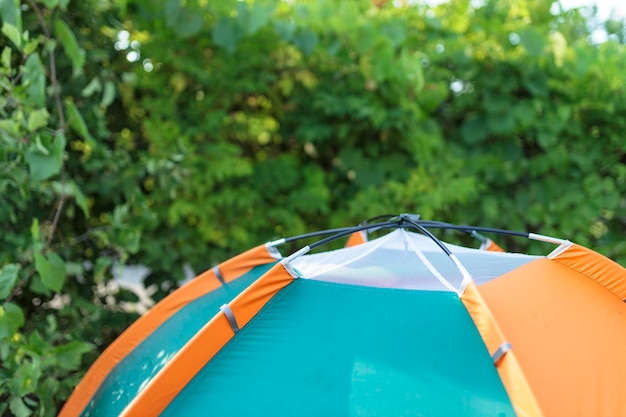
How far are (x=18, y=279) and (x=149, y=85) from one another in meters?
1.17

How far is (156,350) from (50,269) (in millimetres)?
494

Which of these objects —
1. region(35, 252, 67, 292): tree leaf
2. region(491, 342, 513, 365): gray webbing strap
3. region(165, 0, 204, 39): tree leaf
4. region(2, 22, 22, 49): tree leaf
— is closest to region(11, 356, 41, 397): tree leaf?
region(35, 252, 67, 292): tree leaf

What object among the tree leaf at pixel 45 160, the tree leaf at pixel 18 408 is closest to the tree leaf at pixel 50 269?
the tree leaf at pixel 45 160

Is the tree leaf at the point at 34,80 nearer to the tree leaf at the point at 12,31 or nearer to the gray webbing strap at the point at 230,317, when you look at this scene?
the tree leaf at the point at 12,31

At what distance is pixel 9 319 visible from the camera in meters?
1.90

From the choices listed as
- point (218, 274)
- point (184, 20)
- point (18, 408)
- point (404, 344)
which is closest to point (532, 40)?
point (184, 20)

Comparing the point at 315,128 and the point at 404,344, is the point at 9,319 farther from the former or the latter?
the point at 315,128

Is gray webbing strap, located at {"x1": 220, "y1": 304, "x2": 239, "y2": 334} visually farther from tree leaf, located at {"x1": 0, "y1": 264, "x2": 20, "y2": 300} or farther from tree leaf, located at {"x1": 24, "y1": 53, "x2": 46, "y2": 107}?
tree leaf, located at {"x1": 24, "y1": 53, "x2": 46, "y2": 107}

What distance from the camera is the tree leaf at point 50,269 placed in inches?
80.4

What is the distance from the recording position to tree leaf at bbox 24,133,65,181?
6.70 feet

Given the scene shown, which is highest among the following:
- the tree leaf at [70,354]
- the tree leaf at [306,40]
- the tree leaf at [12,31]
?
the tree leaf at [12,31]

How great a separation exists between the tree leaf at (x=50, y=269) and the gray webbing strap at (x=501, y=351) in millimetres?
1458

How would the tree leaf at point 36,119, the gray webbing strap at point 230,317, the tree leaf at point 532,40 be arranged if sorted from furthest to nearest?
the tree leaf at point 532,40
the tree leaf at point 36,119
the gray webbing strap at point 230,317

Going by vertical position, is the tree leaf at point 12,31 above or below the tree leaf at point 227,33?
above
